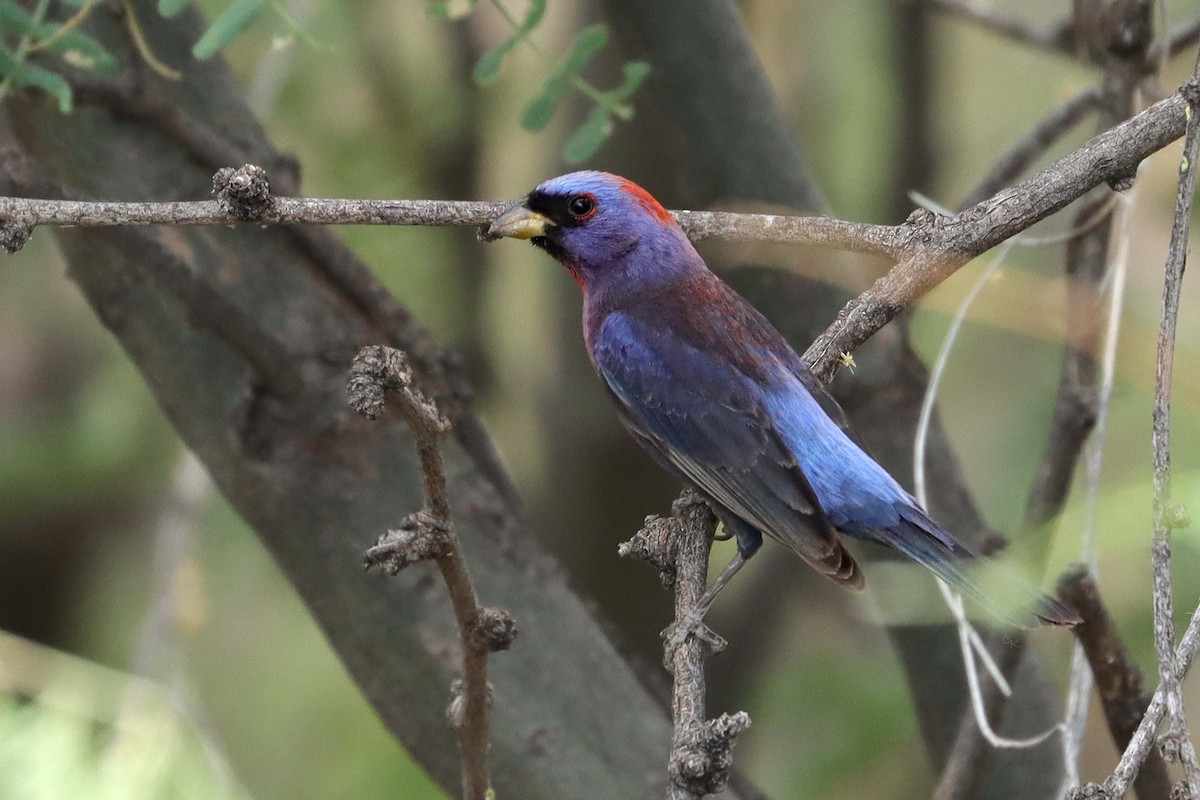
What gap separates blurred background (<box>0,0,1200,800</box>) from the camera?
440 cm

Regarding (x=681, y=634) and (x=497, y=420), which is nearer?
(x=681, y=634)

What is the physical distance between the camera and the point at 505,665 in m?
3.07

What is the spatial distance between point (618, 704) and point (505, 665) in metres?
0.29

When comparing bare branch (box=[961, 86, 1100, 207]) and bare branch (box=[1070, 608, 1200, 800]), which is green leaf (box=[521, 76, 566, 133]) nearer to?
bare branch (box=[961, 86, 1100, 207])

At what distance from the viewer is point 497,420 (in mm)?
5836

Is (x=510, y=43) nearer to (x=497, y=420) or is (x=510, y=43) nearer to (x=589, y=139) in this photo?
(x=589, y=139)

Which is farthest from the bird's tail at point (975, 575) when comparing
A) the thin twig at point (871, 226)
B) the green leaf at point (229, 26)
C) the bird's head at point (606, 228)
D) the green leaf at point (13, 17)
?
the green leaf at point (13, 17)

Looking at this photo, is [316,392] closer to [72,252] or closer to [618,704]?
[72,252]

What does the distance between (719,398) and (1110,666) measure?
1.04m

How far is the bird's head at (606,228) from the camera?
3348 mm

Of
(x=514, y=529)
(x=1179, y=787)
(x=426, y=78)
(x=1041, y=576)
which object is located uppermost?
(x=426, y=78)

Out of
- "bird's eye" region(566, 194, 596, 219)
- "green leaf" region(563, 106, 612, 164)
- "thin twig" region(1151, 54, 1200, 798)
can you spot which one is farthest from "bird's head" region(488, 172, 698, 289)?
"thin twig" region(1151, 54, 1200, 798)

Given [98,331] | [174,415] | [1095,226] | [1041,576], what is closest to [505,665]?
[174,415]

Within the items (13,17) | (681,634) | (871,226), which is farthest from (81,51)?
(681,634)
